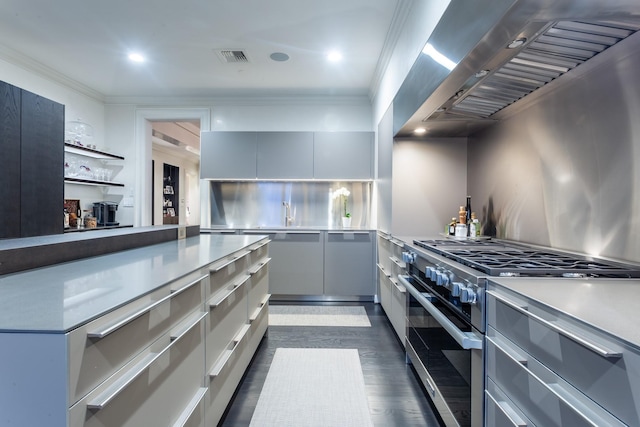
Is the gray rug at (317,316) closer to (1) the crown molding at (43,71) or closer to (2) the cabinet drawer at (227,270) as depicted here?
(2) the cabinet drawer at (227,270)

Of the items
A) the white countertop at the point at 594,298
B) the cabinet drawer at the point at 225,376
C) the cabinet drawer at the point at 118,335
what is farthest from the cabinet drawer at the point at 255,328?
the white countertop at the point at 594,298

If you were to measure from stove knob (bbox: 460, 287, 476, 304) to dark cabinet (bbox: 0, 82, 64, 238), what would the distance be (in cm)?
284

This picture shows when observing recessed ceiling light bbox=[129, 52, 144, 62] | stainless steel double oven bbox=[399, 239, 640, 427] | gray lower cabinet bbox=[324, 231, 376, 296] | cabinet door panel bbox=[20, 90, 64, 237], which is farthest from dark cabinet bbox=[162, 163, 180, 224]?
stainless steel double oven bbox=[399, 239, 640, 427]

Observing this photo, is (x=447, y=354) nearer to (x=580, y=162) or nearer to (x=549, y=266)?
(x=549, y=266)

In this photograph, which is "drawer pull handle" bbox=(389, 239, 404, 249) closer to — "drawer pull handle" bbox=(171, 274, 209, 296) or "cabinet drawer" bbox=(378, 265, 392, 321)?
"cabinet drawer" bbox=(378, 265, 392, 321)

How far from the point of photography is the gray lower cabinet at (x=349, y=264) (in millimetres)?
3789

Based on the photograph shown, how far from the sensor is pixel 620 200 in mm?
1299

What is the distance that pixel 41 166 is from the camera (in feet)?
7.75

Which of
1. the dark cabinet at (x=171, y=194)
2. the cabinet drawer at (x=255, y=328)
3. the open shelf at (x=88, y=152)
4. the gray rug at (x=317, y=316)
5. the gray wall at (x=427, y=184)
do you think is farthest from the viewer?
the dark cabinet at (x=171, y=194)

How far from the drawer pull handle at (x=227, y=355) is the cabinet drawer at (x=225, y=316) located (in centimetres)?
3

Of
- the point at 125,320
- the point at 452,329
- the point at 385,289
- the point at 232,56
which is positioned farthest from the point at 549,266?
the point at 232,56

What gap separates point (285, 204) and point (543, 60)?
3.40 metres

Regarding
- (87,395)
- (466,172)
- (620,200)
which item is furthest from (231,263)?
(466,172)

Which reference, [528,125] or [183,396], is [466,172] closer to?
[528,125]
